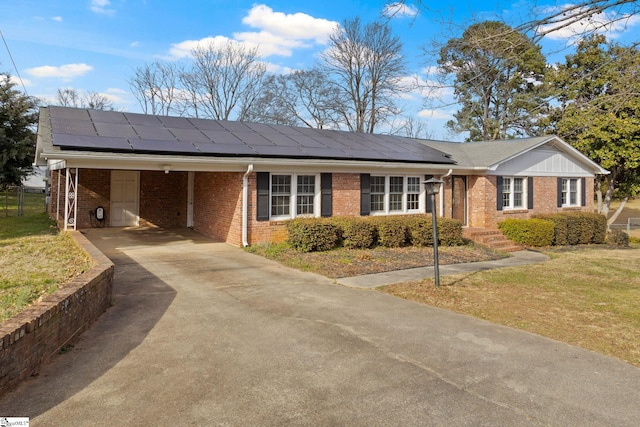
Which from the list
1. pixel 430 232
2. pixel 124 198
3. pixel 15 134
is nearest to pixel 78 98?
pixel 15 134

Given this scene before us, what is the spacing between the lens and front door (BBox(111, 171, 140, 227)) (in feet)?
51.0

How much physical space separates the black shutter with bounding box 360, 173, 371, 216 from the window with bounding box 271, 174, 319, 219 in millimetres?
1688

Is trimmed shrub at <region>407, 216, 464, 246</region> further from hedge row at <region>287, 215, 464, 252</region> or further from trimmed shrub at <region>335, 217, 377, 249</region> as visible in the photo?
trimmed shrub at <region>335, 217, 377, 249</region>

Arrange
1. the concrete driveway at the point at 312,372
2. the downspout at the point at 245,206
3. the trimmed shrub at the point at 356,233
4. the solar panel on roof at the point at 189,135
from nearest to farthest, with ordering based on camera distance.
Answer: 1. the concrete driveway at the point at 312,372
2. the downspout at the point at 245,206
3. the trimmed shrub at the point at 356,233
4. the solar panel on roof at the point at 189,135

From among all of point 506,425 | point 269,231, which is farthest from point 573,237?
point 506,425

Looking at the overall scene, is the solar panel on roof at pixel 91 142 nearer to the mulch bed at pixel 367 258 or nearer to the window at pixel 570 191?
the mulch bed at pixel 367 258

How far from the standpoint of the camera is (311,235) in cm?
1146

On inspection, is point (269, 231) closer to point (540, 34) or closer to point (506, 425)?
point (540, 34)

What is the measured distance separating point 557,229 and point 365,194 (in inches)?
311

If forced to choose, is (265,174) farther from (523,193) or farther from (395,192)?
(523,193)

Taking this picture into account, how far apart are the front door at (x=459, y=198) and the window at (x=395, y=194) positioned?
216cm

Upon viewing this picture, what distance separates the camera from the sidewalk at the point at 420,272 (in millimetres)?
8375

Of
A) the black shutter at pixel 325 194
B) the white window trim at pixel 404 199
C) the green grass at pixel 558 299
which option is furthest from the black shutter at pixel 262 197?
the green grass at pixel 558 299

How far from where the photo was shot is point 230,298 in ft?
22.4
